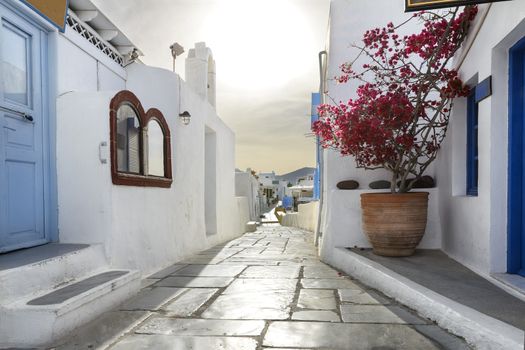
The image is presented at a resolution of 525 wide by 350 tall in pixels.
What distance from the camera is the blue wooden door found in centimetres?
329

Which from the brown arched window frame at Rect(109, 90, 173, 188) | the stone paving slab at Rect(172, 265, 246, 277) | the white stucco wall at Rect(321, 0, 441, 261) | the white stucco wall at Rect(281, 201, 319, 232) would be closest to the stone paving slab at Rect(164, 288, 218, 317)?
the stone paving slab at Rect(172, 265, 246, 277)

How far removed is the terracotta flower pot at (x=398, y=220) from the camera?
412 cm

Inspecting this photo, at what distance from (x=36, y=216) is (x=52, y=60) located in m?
1.62

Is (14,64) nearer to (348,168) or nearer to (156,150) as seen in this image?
(156,150)

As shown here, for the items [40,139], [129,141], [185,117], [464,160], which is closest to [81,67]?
[129,141]

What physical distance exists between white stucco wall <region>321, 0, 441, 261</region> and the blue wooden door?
138 inches

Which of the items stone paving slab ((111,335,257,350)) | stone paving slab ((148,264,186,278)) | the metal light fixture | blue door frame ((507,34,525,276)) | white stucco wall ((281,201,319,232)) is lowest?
white stucco wall ((281,201,319,232))

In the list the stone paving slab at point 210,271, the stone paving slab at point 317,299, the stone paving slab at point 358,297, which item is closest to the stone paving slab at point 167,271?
the stone paving slab at point 210,271

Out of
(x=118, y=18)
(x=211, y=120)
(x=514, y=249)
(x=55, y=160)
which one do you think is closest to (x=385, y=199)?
(x=514, y=249)

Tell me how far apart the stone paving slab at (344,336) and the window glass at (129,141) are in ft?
10.1

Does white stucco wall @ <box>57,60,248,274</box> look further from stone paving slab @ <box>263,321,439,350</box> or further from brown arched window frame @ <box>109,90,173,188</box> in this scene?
stone paving slab @ <box>263,321,439,350</box>

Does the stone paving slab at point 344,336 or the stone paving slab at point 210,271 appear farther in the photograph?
the stone paving slab at point 210,271

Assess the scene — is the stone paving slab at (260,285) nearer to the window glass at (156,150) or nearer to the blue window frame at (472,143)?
the blue window frame at (472,143)

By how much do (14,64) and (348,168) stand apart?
165 inches
